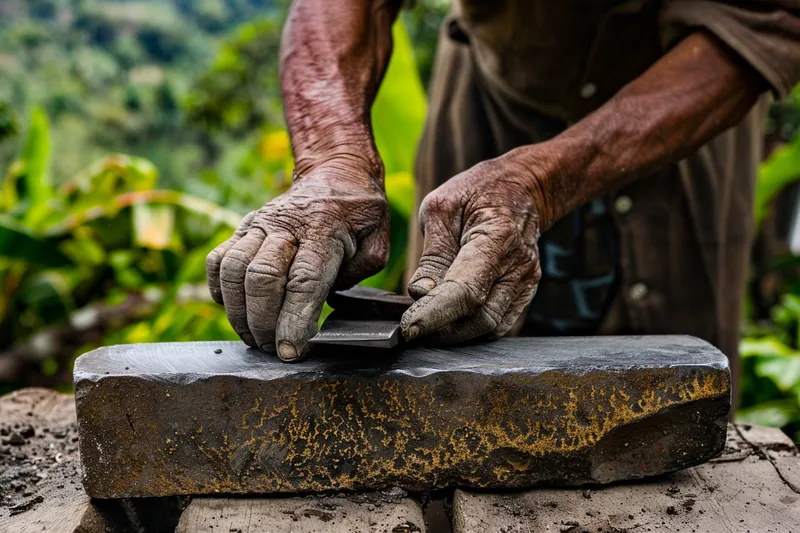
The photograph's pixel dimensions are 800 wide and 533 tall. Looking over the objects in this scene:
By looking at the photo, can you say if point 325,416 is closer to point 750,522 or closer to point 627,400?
point 627,400

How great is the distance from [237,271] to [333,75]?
0.62 meters

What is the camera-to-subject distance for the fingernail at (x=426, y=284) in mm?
1374

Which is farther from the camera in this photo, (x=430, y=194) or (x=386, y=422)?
(x=430, y=194)

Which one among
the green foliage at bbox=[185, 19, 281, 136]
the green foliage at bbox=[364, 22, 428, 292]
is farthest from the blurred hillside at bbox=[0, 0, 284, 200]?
the green foliage at bbox=[364, 22, 428, 292]

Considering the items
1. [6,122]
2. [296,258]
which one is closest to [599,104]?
[296,258]

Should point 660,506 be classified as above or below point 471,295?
below

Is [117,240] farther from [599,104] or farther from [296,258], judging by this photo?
[296,258]

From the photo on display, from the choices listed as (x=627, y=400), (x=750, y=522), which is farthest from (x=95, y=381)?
(x=750, y=522)

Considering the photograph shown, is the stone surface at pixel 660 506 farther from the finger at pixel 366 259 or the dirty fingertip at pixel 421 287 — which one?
the finger at pixel 366 259

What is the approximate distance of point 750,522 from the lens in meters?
1.26

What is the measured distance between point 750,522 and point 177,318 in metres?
2.17

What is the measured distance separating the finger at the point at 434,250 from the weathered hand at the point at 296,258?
129 mm

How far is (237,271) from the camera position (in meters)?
1.33

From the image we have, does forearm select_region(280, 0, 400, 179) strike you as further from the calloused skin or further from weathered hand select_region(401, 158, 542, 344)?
weathered hand select_region(401, 158, 542, 344)
